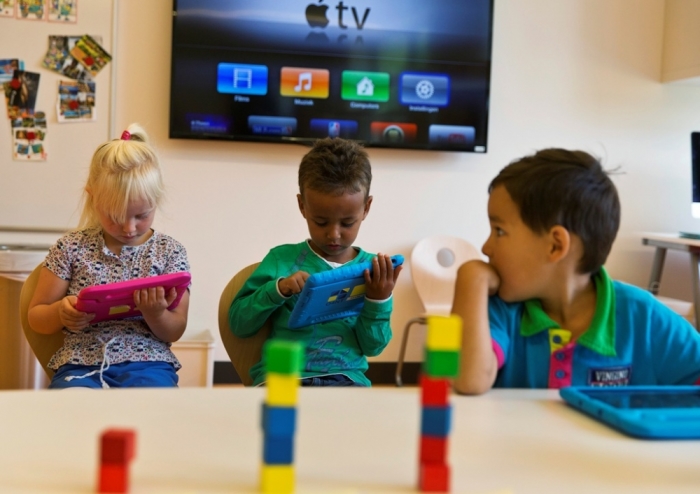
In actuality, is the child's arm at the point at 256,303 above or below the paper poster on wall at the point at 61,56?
below

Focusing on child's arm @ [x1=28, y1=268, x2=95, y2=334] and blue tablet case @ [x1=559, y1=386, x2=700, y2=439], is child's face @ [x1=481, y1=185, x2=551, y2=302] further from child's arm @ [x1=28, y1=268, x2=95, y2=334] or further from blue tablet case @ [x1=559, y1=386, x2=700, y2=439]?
child's arm @ [x1=28, y1=268, x2=95, y2=334]

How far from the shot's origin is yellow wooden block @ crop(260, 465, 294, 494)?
602 mm

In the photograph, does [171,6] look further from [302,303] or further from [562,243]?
[562,243]

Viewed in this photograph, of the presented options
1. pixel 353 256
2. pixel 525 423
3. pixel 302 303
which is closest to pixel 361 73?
pixel 353 256

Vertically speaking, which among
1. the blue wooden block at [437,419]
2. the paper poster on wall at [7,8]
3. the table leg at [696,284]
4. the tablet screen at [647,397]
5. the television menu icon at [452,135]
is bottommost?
the table leg at [696,284]

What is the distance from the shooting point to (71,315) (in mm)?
1462

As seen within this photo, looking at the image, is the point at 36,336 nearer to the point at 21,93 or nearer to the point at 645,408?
the point at 645,408

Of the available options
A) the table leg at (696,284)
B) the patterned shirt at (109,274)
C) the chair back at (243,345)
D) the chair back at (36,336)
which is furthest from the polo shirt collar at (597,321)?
the table leg at (696,284)

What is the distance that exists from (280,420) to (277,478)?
62 mm

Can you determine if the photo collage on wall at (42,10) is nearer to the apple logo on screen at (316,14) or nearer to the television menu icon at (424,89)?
the apple logo on screen at (316,14)

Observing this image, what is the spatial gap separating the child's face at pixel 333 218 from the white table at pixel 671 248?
6.44 ft

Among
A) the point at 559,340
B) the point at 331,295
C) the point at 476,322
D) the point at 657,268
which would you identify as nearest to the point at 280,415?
the point at 476,322

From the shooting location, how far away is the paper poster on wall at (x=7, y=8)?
3.01 meters

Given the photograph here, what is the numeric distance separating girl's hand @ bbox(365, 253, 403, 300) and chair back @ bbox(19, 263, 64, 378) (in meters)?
0.66
